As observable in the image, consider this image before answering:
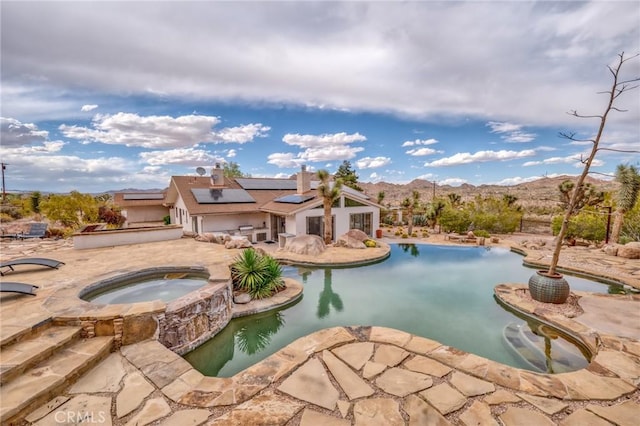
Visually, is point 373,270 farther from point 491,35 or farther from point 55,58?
point 55,58

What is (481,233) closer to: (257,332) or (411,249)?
(411,249)

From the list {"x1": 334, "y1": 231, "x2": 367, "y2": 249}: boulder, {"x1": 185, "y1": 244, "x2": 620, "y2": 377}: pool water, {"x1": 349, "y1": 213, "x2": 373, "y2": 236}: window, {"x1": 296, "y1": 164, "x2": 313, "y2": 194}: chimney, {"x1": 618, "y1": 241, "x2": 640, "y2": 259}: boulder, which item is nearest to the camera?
{"x1": 185, "y1": 244, "x2": 620, "y2": 377}: pool water

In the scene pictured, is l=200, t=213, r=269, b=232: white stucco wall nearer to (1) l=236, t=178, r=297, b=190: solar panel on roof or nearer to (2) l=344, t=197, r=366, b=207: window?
(1) l=236, t=178, r=297, b=190: solar panel on roof

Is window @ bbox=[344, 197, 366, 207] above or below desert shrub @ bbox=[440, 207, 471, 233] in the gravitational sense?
above

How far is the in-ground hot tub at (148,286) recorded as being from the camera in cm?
614

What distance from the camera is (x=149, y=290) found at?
6.75 meters

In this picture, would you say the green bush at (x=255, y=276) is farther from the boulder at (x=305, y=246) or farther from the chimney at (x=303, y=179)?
the chimney at (x=303, y=179)

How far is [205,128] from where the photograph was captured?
33.9 m

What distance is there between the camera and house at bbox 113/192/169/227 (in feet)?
75.9

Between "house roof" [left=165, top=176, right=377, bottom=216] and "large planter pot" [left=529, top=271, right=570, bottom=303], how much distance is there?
11.7 meters

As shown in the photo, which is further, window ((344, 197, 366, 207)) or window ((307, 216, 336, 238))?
window ((344, 197, 366, 207))

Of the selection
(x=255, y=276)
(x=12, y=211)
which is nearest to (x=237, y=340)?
(x=255, y=276)

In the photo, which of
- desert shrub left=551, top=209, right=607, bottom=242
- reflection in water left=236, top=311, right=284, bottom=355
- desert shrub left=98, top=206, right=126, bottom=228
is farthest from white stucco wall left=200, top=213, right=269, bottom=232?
desert shrub left=551, top=209, right=607, bottom=242

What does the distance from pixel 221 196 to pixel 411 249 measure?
13.3 metres
